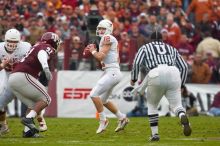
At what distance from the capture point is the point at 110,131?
1631cm

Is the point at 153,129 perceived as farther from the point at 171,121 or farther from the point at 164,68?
the point at 171,121

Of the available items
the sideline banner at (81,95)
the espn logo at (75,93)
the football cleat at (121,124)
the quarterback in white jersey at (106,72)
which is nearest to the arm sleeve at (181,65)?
the quarterback in white jersey at (106,72)

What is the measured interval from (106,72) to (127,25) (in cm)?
886

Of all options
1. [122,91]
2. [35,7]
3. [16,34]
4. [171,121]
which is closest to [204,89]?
[122,91]

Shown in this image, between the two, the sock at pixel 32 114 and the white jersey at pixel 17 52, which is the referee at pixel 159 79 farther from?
the white jersey at pixel 17 52

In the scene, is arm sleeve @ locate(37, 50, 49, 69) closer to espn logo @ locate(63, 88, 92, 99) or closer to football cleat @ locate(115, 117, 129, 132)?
football cleat @ locate(115, 117, 129, 132)

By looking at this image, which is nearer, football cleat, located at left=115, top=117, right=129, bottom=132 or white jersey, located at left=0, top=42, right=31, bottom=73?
white jersey, located at left=0, top=42, right=31, bottom=73

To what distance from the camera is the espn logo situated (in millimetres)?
22344

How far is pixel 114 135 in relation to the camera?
1527cm

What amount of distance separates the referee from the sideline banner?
8136 millimetres

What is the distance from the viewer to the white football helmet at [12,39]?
15.0 meters

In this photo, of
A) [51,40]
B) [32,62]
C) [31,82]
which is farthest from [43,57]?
[51,40]

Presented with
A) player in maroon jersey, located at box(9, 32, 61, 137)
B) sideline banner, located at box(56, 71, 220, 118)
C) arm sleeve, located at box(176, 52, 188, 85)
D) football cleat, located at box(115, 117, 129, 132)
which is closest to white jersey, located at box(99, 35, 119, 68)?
football cleat, located at box(115, 117, 129, 132)

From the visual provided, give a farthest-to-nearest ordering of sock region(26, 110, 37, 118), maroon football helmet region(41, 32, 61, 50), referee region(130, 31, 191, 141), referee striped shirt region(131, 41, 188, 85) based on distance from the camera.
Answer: maroon football helmet region(41, 32, 61, 50), sock region(26, 110, 37, 118), referee striped shirt region(131, 41, 188, 85), referee region(130, 31, 191, 141)
